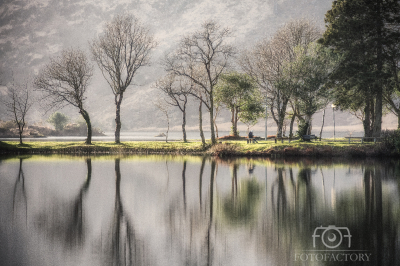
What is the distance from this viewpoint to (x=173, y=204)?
14641 mm

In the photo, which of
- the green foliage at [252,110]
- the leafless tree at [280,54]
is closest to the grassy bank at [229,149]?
the leafless tree at [280,54]

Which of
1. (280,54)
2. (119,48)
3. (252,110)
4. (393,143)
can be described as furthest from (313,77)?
(119,48)

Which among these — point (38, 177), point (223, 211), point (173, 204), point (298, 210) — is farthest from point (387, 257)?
point (38, 177)

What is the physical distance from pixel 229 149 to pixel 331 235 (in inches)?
1286

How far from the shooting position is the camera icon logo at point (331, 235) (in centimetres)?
936

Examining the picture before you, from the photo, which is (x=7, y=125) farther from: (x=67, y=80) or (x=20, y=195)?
(x=20, y=195)

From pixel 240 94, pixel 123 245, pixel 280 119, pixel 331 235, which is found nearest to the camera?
pixel 123 245

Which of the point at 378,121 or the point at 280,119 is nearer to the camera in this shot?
the point at 378,121

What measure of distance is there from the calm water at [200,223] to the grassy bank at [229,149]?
795 inches

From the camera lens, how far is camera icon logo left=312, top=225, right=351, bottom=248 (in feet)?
30.7

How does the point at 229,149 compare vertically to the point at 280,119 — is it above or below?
below

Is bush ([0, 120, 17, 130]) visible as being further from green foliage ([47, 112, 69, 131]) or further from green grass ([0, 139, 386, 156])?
green grass ([0, 139, 386, 156])

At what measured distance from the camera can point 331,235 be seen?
10000 millimetres

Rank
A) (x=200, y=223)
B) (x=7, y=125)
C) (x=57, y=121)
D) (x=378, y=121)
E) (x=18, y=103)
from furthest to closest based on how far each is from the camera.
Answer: (x=57, y=121), (x=7, y=125), (x=18, y=103), (x=378, y=121), (x=200, y=223)
